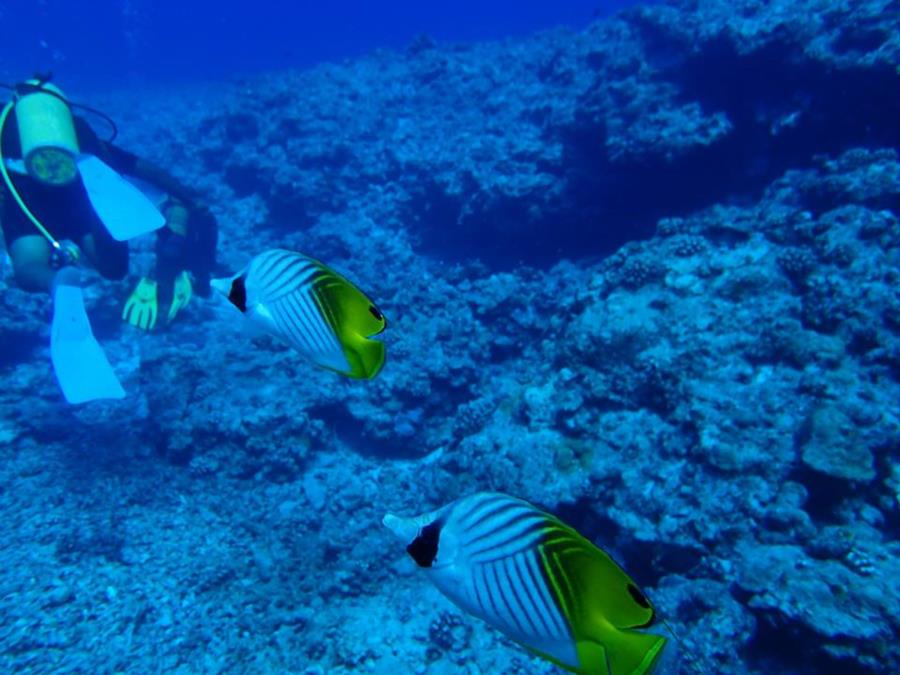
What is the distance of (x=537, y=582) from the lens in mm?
1218

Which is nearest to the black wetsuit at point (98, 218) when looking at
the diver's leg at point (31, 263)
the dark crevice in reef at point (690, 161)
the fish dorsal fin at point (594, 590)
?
the diver's leg at point (31, 263)

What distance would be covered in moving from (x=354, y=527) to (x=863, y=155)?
8.75 metres

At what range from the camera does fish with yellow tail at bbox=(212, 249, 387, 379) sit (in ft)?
5.40

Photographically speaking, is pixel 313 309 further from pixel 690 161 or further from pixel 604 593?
pixel 690 161

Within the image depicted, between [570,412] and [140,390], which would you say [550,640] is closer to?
[570,412]

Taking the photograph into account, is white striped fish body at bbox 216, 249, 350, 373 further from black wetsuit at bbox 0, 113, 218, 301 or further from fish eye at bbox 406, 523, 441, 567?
black wetsuit at bbox 0, 113, 218, 301

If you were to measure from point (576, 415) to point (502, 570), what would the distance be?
442 cm

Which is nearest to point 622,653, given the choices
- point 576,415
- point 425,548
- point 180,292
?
point 425,548

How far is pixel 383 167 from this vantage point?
13.0 m

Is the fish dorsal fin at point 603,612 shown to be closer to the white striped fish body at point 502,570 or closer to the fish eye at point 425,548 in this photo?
the white striped fish body at point 502,570

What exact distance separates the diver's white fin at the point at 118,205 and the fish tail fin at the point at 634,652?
4.48 metres

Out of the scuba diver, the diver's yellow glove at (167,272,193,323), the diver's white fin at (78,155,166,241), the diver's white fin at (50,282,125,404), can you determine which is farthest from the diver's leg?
the diver's yellow glove at (167,272,193,323)

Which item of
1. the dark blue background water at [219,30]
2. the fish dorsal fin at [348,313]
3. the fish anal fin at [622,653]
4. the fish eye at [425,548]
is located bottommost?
the fish anal fin at [622,653]

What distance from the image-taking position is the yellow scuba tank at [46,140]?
5.71 m
